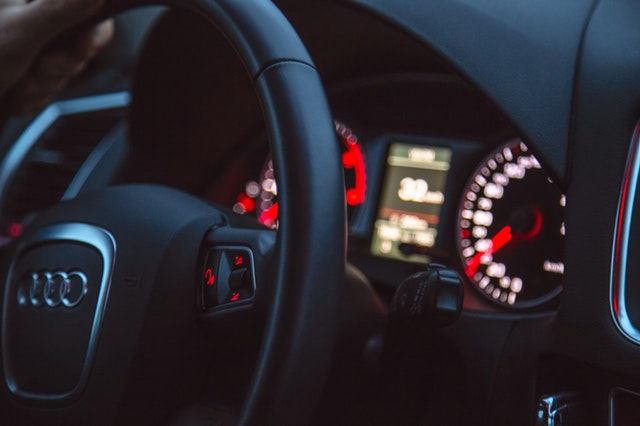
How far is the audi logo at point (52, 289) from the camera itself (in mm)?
950

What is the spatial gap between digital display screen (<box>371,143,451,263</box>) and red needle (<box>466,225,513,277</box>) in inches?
3.7

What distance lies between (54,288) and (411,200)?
0.81 meters

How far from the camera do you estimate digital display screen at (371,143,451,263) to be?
5.17 ft

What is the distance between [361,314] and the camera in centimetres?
96

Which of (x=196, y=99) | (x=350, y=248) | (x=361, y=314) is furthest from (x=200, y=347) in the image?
(x=196, y=99)

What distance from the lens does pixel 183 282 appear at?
0.91m

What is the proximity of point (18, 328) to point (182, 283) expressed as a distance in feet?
0.76

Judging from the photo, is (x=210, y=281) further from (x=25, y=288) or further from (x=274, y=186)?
(x=274, y=186)

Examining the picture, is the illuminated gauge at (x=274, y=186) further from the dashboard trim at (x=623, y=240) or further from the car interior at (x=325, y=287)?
the dashboard trim at (x=623, y=240)

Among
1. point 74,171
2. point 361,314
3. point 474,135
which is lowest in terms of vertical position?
point 361,314

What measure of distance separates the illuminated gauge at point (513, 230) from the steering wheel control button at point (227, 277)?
22.6 inches

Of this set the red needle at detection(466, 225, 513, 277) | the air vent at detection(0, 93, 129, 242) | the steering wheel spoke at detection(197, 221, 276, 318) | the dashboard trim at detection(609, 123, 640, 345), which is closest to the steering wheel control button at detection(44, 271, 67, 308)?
the steering wheel spoke at detection(197, 221, 276, 318)

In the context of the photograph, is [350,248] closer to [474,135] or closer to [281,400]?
[474,135]

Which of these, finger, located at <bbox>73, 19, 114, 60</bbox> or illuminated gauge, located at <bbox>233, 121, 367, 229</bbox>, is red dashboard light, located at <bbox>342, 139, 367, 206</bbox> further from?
finger, located at <bbox>73, 19, 114, 60</bbox>
